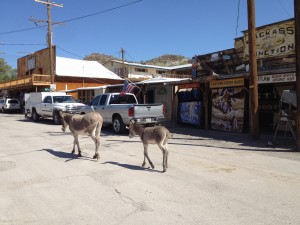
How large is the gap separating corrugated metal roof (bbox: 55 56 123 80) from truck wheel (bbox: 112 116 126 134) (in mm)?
26901

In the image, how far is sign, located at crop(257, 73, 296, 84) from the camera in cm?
1212

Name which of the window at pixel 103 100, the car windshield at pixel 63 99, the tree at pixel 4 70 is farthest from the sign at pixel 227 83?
the tree at pixel 4 70

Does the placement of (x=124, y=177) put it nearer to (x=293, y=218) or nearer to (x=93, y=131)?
(x=93, y=131)

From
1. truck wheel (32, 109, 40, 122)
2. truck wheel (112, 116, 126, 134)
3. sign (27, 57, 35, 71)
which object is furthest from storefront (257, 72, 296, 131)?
sign (27, 57, 35, 71)

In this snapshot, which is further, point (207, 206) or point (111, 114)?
point (111, 114)

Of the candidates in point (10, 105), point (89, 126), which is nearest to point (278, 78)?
point (89, 126)

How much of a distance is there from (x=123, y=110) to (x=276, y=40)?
7908 mm

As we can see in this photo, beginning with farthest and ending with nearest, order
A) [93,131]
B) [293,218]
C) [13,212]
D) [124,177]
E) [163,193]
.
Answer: [93,131] → [124,177] → [163,193] → [13,212] → [293,218]

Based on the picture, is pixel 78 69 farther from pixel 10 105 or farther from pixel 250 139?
pixel 250 139

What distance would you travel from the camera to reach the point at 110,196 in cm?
567

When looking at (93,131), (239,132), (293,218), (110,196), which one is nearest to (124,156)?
(93,131)

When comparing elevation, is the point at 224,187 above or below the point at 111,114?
below

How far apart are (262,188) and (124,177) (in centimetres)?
297

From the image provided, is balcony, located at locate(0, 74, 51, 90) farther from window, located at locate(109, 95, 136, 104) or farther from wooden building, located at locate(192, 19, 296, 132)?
wooden building, located at locate(192, 19, 296, 132)
